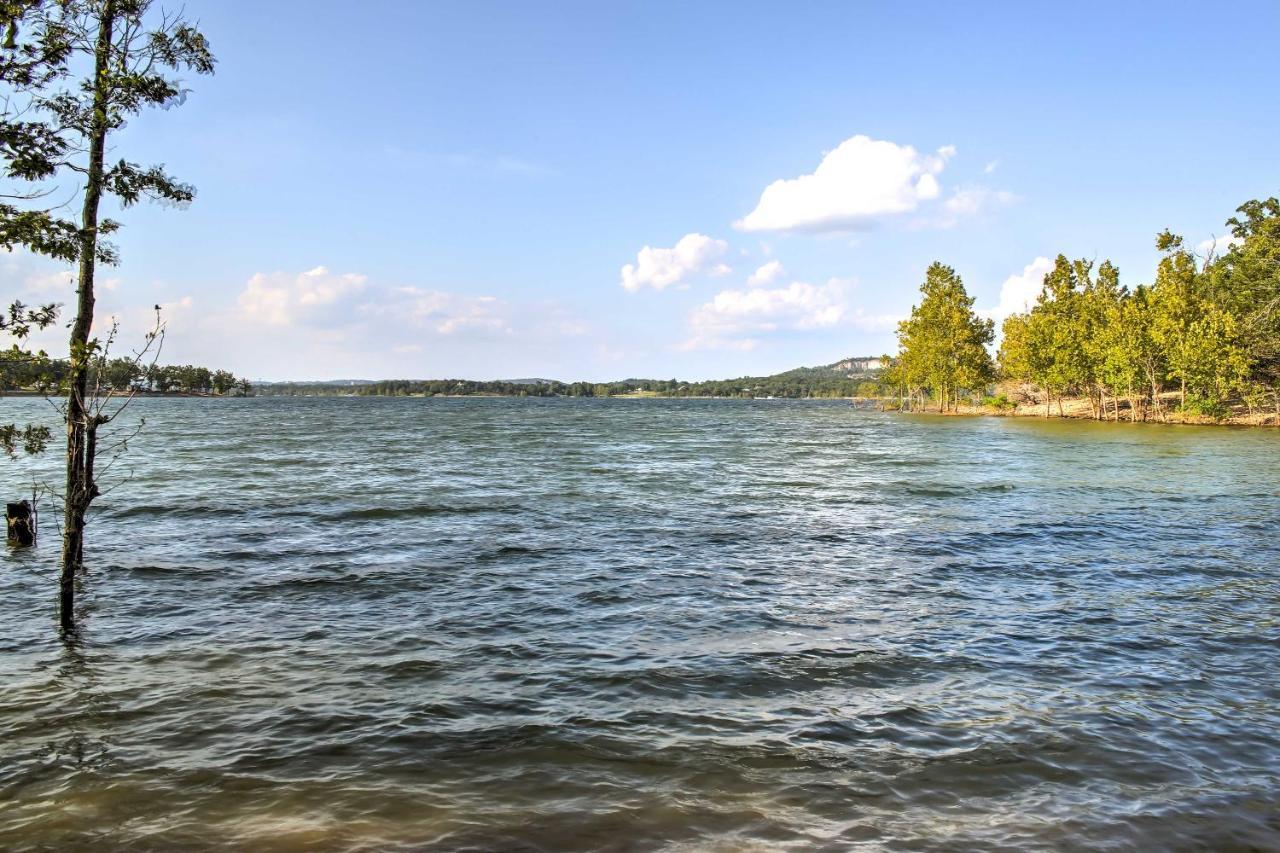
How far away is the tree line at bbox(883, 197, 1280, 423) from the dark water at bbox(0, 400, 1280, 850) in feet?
228

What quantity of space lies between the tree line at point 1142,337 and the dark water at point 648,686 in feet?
228

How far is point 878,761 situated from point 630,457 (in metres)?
43.6

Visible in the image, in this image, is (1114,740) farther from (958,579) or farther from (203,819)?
(203,819)

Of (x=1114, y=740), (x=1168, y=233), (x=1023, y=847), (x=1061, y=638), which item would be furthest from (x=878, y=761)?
Answer: (x=1168, y=233)

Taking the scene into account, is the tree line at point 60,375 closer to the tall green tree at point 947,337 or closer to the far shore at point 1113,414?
the far shore at point 1113,414

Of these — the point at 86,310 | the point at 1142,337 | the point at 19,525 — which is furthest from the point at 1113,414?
the point at 86,310

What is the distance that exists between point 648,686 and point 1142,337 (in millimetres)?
98646

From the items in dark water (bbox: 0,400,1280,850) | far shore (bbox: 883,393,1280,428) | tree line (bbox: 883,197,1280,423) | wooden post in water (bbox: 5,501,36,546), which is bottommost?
dark water (bbox: 0,400,1280,850)

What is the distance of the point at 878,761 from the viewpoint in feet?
27.1

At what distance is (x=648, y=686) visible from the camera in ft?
34.3

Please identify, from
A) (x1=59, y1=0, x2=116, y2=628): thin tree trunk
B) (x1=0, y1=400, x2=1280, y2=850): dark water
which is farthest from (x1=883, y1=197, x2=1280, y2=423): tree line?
(x1=59, y1=0, x2=116, y2=628): thin tree trunk

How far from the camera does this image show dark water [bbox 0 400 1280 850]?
722 cm

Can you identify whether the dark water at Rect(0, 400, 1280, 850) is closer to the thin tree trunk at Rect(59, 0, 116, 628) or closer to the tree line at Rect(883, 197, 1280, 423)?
the thin tree trunk at Rect(59, 0, 116, 628)

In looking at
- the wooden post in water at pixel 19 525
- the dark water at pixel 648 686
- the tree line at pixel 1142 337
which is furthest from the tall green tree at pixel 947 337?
the wooden post in water at pixel 19 525
